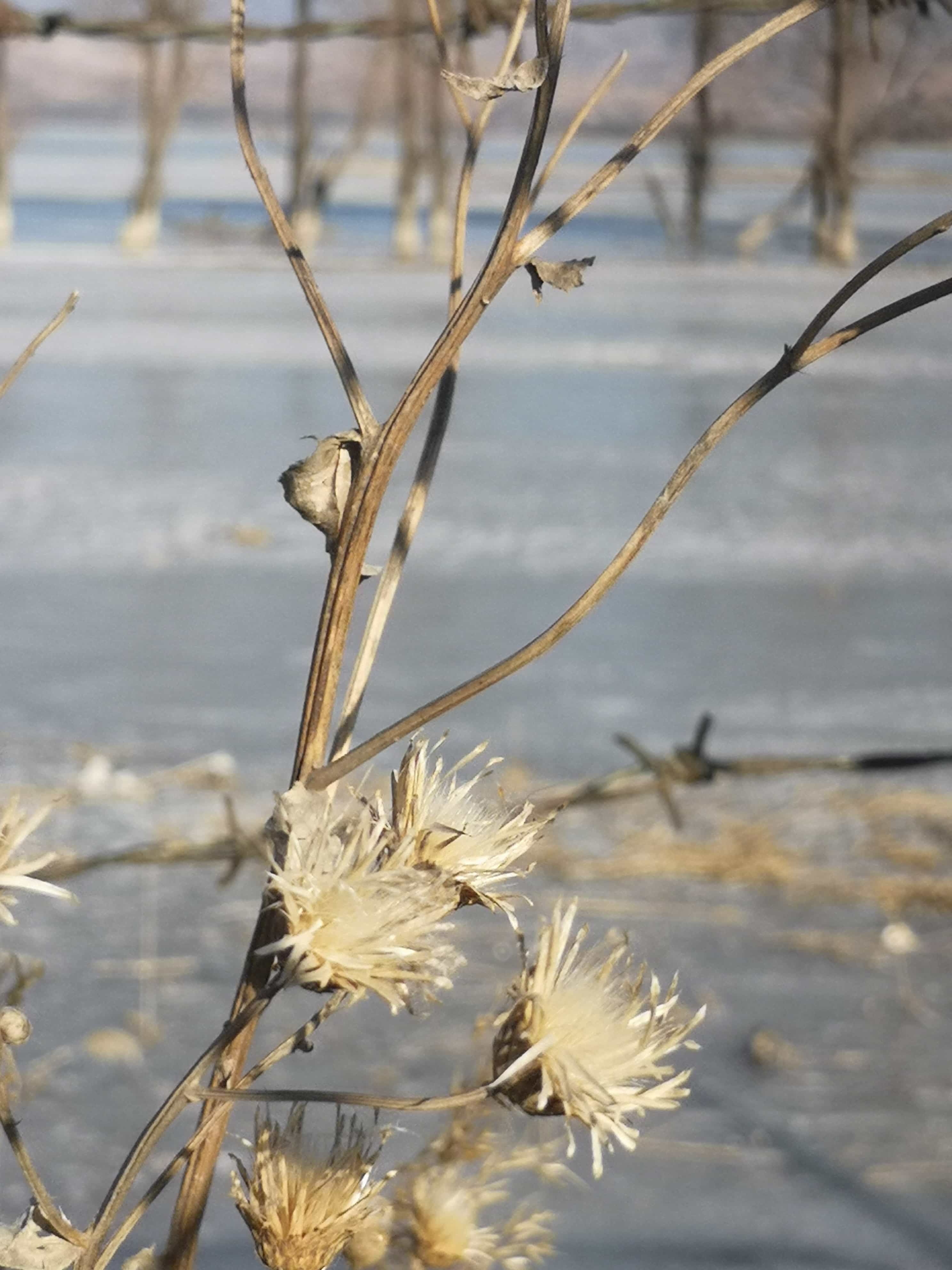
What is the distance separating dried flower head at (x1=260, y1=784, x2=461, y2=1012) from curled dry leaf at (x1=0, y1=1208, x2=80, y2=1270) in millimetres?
40

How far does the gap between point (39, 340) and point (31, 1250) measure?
0.10m

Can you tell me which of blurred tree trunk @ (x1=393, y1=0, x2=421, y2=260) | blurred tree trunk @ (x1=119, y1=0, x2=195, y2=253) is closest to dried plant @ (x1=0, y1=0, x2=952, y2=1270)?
blurred tree trunk @ (x1=393, y1=0, x2=421, y2=260)

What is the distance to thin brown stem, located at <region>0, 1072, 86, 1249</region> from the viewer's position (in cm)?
17

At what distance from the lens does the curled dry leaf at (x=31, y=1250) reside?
17 cm

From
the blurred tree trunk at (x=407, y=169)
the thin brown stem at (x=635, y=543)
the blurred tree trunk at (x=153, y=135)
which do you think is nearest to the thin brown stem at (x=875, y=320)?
the thin brown stem at (x=635, y=543)

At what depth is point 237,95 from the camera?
0.20 meters

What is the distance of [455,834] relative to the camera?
175 millimetres

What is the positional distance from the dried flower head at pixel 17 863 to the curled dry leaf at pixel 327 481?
0.14 feet

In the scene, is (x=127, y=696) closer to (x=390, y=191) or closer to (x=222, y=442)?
(x=222, y=442)

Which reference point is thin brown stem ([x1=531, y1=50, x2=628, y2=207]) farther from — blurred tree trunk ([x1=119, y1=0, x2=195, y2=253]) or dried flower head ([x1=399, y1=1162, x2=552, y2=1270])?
blurred tree trunk ([x1=119, y1=0, x2=195, y2=253])

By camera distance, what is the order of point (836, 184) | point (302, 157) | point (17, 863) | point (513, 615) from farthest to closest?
point (302, 157), point (836, 184), point (513, 615), point (17, 863)

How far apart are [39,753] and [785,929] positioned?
2.64ft

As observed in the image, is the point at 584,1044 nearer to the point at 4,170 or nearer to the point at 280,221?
the point at 280,221

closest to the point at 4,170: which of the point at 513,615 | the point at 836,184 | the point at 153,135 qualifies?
the point at 153,135
